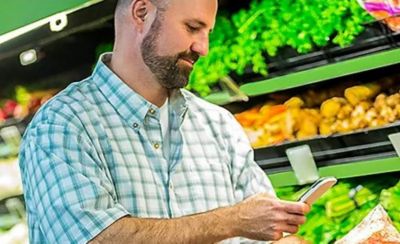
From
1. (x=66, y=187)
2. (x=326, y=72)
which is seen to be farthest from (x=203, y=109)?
(x=326, y=72)

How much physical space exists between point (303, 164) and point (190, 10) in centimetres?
104

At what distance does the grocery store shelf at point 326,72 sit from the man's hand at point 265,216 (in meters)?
0.96

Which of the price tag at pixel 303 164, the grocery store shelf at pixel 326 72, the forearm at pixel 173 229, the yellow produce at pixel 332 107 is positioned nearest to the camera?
the forearm at pixel 173 229

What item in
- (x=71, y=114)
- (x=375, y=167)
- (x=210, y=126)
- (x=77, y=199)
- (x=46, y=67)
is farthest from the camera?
(x=46, y=67)

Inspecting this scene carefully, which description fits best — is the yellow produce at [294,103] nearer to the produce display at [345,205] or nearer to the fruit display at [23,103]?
the produce display at [345,205]

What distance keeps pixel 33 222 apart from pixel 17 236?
229 cm

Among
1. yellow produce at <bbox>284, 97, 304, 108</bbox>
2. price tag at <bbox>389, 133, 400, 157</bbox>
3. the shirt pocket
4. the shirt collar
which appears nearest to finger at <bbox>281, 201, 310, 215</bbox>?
the shirt pocket

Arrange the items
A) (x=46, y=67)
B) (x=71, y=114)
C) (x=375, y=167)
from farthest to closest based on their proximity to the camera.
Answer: (x=46, y=67) < (x=375, y=167) < (x=71, y=114)

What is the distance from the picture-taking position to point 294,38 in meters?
3.10

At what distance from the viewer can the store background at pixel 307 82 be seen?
115 inches

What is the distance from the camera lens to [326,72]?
2.96 m

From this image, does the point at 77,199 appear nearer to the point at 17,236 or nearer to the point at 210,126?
the point at 210,126

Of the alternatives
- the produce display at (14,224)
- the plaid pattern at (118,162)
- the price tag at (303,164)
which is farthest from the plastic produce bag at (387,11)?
the produce display at (14,224)

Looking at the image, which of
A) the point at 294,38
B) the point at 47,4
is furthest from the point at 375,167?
the point at 47,4
